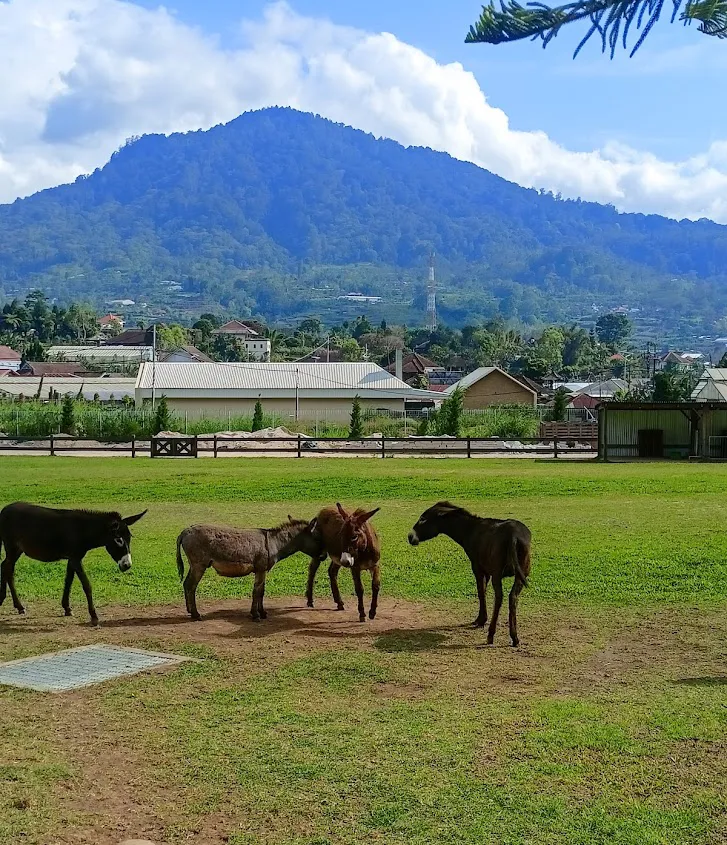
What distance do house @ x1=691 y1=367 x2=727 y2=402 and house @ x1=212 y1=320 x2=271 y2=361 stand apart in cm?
9312

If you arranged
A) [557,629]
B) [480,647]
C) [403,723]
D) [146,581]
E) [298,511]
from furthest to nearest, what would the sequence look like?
[298,511] < [146,581] < [557,629] < [480,647] < [403,723]

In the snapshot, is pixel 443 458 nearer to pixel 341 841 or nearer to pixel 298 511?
pixel 298 511

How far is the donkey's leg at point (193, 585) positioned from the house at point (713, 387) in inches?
1982

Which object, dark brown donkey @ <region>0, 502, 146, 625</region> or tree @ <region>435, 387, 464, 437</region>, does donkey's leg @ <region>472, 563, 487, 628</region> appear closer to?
dark brown donkey @ <region>0, 502, 146, 625</region>

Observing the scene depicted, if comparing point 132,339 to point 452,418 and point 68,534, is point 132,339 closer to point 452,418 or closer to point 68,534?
point 452,418

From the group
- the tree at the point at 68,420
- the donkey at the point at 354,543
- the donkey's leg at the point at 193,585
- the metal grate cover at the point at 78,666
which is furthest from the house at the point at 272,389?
the metal grate cover at the point at 78,666

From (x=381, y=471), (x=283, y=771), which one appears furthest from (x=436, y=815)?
(x=381, y=471)

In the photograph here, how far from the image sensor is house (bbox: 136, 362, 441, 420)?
80750 mm

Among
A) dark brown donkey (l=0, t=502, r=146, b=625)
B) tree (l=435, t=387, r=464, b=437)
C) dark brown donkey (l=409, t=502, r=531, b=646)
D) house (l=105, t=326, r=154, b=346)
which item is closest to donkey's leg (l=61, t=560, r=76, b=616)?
dark brown donkey (l=0, t=502, r=146, b=625)

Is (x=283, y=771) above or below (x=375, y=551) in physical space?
below

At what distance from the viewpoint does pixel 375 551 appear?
12086mm

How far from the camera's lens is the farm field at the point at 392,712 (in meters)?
6.09

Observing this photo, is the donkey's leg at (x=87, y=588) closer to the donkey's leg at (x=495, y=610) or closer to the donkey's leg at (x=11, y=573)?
the donkey's leg at (x=11, y=573)

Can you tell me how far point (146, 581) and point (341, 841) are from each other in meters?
A: 9.23
